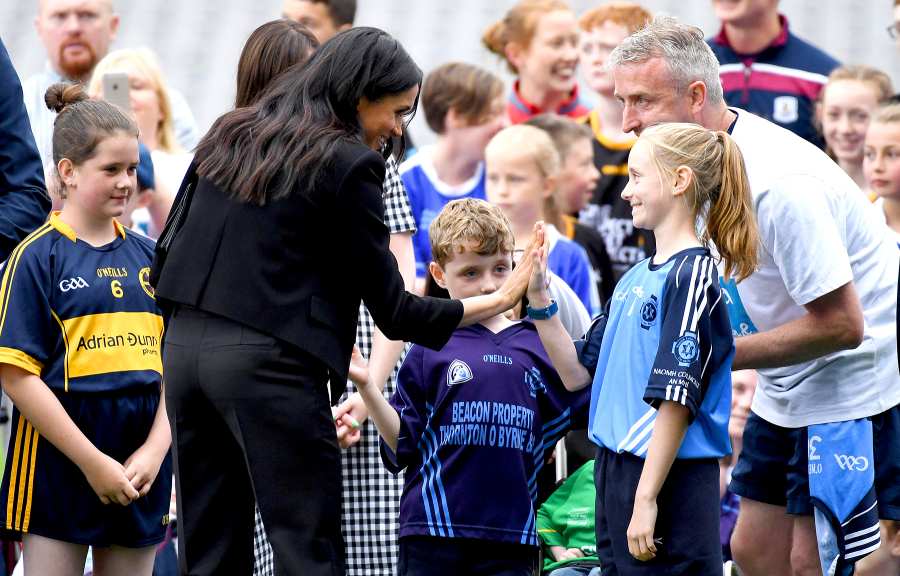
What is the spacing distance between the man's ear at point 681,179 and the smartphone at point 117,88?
257 centimetres

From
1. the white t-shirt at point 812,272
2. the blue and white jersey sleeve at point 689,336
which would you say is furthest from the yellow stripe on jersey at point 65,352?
the white t-shirt at point 812,272

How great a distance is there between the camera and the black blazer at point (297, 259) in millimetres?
3523

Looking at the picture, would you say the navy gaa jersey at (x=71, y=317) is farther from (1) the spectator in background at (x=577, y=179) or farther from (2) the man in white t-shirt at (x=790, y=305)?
(1) the spectator in background at (x=577, y=179)

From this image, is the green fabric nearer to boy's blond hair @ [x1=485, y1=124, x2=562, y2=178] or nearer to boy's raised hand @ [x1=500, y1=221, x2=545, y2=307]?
boy's raised hand @ [x1=500, y1=221, x2=545, y2=307]

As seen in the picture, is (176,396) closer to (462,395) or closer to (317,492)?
(317,492)

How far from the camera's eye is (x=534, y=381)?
4.31 metres

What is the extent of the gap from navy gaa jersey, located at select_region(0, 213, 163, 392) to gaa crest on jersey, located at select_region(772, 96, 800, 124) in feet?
11.6

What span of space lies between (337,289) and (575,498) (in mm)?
1386

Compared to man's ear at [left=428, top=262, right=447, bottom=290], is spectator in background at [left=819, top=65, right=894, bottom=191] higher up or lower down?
higher up

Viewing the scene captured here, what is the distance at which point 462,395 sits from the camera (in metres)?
4.25

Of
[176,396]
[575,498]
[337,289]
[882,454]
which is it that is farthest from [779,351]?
[176,396]

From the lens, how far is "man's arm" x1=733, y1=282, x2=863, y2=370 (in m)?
4.11

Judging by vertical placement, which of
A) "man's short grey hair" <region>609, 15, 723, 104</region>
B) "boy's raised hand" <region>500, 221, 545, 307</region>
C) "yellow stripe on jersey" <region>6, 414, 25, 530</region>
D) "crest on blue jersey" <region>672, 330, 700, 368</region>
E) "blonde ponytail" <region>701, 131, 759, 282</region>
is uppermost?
"man's short grey hair" <region>609, 15, 723, 104</region>

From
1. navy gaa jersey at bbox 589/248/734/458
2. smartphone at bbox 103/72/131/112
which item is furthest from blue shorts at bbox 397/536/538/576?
smartphone at bbox 103/72/131/112
